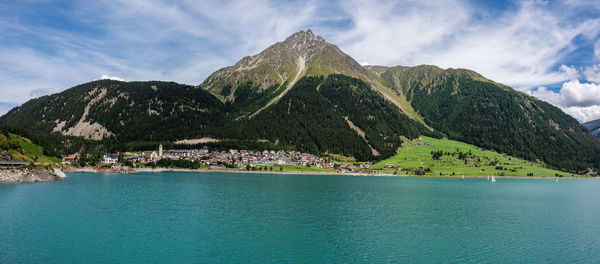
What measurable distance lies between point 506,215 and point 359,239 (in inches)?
1339

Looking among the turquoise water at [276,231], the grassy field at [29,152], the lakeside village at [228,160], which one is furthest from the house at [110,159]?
the turquoise water at [276,231]

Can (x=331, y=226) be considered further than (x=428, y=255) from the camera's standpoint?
Yes

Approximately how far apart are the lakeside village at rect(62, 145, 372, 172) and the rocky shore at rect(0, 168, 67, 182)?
76733mm

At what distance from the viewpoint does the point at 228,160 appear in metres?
184

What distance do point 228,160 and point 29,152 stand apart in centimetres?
8575

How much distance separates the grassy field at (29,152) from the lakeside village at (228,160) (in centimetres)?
3355

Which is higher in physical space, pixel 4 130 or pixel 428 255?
pixel 4 130

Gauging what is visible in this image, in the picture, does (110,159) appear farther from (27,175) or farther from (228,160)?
(27,175)

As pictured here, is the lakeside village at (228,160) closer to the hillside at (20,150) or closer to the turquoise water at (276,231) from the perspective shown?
the hillside at (20,150)

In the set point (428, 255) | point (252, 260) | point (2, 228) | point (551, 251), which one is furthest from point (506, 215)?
point (2, 228)

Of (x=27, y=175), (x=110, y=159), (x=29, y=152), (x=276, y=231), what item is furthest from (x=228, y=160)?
(x=276, y=231)

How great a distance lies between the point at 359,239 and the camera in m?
37.4

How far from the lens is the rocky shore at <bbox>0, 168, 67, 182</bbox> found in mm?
86438

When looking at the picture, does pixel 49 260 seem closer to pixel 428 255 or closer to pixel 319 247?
pixel 319 247
